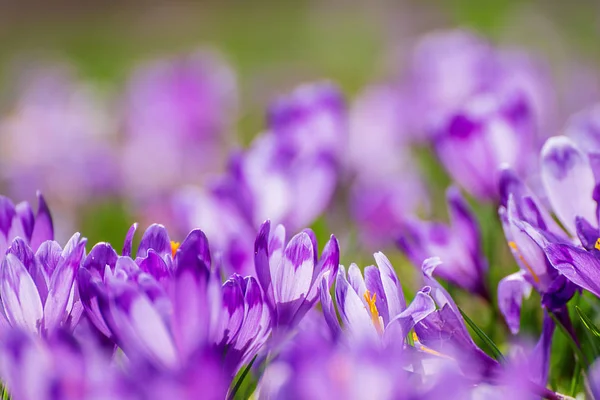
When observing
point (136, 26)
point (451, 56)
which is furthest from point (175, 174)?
point (136, 26)

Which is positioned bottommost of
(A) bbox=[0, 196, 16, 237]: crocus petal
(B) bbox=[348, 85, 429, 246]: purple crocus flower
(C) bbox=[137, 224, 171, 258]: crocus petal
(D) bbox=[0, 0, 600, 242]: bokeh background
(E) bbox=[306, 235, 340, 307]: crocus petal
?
(B) bbox=[348, 85, 429, 246]: purple crocus flower

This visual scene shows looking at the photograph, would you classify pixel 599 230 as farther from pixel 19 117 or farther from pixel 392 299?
pixel 19 117

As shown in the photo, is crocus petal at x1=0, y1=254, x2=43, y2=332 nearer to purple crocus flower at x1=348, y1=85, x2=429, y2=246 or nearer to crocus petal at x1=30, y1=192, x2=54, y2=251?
crocus petal at x1=30, y1=192, x2=54, y2=251

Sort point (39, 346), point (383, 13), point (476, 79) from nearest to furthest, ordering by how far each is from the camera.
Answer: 1. point (39, 346)
2. point (476, 79)
3. point (383, 13)

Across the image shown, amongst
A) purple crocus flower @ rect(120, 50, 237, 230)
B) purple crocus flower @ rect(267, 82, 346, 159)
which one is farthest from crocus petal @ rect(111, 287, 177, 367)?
purple crocus flower @ rect(120, 50, 237, 230)

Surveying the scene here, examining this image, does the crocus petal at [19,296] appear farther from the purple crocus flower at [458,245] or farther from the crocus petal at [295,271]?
the purple crocus flower at [458,245]

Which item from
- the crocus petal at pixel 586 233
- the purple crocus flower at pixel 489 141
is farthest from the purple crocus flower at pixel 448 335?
the purple crocus flower at pixel 489 141

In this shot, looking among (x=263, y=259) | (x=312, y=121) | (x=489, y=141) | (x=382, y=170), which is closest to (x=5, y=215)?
(x=263, y=259)
